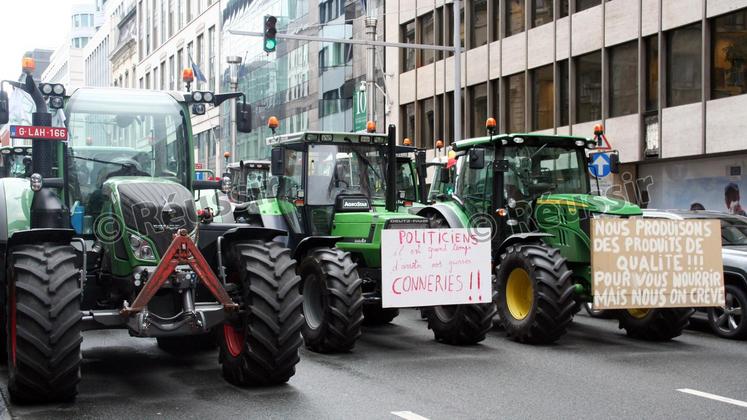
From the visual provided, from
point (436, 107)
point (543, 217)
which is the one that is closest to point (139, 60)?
point (436, 107)

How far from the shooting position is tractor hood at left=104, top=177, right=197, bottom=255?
891 centimetres

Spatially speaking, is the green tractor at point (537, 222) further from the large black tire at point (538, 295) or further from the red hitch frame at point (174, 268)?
the red hitch frame at point (174, 268)

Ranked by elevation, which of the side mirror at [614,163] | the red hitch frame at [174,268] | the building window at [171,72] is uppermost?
the building window at [171,72]

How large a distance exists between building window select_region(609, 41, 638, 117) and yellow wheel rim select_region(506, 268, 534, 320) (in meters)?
15.7

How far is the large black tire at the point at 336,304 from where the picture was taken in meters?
11.3

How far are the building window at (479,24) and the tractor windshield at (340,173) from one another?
2168 centimetres

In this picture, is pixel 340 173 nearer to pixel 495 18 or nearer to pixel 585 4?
pixel 585 4

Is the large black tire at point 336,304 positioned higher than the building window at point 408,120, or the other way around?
the building window at point 408,120

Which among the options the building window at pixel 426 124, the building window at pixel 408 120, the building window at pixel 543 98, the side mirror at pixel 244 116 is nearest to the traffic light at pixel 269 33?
the side mirror at pixel 244 116

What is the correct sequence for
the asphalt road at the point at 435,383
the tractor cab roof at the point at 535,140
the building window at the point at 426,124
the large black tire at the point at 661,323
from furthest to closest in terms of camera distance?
the building window at the point at 426,124 < the tractor cab roof at the point at 535,140 < the large black tire at the point at 661,323 < the asphalt road at the point at 435,383

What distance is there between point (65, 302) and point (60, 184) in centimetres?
221

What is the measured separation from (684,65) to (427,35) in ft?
48.1

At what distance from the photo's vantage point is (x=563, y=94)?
1197 inches

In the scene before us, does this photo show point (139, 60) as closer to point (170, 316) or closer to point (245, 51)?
point (245, 51)
